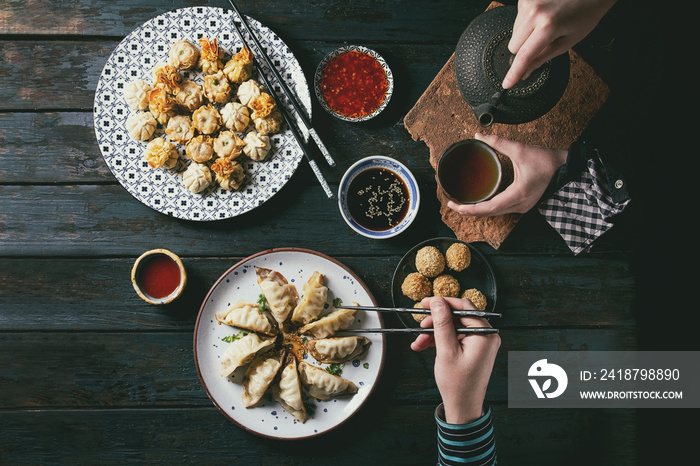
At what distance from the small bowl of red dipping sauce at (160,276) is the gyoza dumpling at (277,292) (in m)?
0.35

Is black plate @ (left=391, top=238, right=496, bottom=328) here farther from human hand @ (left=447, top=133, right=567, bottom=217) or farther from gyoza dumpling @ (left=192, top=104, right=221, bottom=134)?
gyoza dumpling @ (left=192, top=104, right=221, bottom=134)

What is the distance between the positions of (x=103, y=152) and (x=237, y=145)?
0.61m

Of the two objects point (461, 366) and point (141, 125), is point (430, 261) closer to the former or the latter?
point (461, 366)

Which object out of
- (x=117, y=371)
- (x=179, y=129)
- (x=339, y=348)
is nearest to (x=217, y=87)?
(x=179, y=129)

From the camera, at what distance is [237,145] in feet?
6.86

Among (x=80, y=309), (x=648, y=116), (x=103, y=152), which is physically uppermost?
(x=648, y=116)

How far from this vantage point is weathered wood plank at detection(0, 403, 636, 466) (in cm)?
217

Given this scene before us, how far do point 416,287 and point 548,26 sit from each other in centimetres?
116

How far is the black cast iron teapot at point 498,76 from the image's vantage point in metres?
1.71

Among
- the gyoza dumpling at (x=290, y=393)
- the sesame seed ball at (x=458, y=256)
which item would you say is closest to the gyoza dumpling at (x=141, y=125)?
the gyoza dumpling at (x=290, y=393)

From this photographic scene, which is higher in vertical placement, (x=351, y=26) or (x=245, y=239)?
(x=351, y=26)

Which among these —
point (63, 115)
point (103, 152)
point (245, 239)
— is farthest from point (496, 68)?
point (63, 115)

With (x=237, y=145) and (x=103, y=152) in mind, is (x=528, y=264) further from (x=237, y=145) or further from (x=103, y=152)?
(x=103, y=152)

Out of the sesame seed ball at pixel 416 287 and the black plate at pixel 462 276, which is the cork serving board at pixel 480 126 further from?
the sesame seed ball at pixel 416 287
